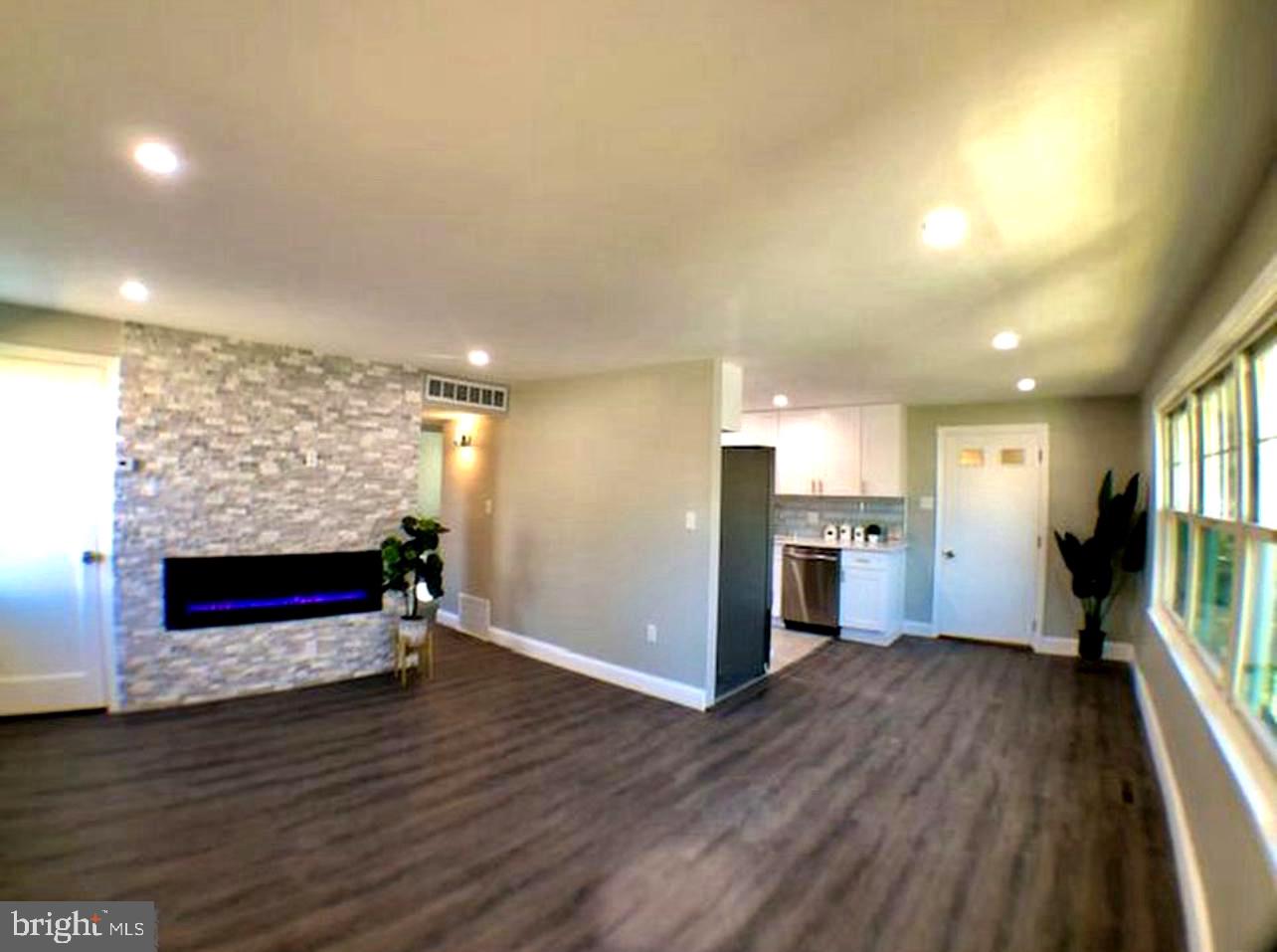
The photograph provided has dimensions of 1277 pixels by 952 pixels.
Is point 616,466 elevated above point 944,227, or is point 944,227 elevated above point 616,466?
point 944,227

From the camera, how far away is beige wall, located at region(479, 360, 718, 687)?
4.27 metres

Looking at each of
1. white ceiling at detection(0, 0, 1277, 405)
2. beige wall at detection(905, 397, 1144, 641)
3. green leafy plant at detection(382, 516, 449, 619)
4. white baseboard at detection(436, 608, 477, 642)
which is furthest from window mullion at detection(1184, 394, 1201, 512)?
white baseboard at detection(436, 608, 477, 642)

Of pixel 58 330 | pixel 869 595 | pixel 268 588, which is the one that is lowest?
pixel 869 595

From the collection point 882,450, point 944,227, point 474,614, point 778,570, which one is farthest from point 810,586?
point 944,227

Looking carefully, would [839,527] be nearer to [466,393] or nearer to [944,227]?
[466,393]

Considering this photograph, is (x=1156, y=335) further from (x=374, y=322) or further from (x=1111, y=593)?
(x=374, y=322)

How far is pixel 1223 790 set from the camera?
1.84 meters

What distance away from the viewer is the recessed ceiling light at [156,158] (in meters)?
1.72

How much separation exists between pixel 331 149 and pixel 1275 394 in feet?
Answer: 9.99

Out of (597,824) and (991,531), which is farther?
(991,531)

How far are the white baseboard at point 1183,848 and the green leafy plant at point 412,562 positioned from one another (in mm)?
4375

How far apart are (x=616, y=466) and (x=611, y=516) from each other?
406 mm

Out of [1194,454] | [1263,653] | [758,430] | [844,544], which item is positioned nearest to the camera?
[1263,653]

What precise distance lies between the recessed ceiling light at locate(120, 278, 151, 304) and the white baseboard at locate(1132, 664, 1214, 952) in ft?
16.4
